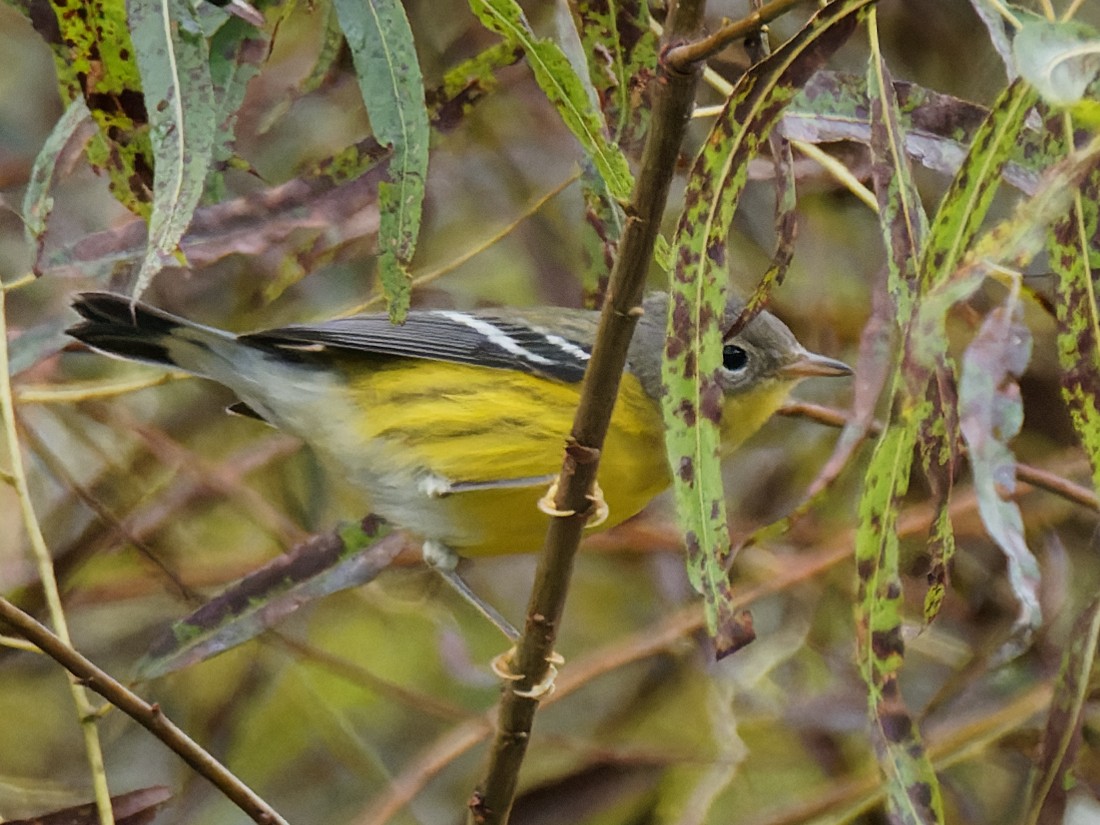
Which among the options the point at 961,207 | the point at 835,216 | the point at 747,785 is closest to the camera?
the point at 961,207

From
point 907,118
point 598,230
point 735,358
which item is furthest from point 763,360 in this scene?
point 907,118

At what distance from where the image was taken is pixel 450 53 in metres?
2.35

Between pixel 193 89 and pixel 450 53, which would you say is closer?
pixel 193 89

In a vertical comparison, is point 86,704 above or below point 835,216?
below

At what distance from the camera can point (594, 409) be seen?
3.35 feet

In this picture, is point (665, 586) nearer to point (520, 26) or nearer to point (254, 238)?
point (254, 238)

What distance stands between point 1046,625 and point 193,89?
5.20ft

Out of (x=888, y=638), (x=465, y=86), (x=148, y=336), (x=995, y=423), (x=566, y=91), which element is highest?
(x=465, y=86)

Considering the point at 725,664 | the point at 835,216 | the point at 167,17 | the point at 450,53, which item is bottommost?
the point at 725,664

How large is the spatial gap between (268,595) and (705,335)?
0.79m

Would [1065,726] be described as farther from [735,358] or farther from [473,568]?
[473,568]

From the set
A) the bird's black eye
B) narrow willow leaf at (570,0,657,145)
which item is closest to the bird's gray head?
the bird's black eye

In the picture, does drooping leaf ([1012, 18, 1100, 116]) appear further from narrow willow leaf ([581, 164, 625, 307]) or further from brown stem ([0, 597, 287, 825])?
brown stem ([0, 597, 287, 825])

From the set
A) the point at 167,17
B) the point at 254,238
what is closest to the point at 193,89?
the point at 167,17
